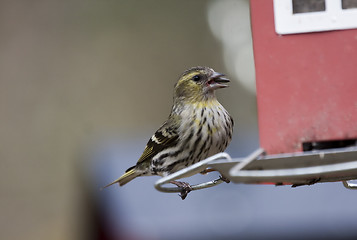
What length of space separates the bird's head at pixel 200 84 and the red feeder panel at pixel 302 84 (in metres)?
1.29

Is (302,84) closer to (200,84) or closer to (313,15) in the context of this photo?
(313,15)

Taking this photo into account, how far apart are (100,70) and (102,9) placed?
2.97 feet

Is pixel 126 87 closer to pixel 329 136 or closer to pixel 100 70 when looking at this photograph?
pixel 100 70

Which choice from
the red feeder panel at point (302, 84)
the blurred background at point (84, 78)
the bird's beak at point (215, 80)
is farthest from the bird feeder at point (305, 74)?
the blurred background at point (84, 78)

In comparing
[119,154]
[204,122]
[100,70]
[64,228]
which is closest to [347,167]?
[204,122]

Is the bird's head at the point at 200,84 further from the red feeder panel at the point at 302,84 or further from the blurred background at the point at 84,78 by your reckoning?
the blurred background at the point at 84,78

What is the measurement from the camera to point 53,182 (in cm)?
1103

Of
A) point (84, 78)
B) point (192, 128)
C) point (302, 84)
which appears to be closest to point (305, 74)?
point (302, 84)

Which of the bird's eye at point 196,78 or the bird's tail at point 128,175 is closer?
the bird's eye at point 196,78

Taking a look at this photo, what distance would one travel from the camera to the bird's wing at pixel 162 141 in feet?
15.6

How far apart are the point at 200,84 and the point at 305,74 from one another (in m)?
1.44

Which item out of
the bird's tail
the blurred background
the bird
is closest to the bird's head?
the bird

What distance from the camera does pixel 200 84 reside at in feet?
16.0

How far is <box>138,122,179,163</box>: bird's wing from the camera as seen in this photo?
187 inches
